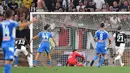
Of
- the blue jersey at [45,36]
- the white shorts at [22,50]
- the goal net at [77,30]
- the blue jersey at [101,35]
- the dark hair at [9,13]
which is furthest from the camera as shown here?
the white shorts at [22,50]

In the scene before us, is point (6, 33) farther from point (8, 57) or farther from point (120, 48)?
Result: point (120, 48)

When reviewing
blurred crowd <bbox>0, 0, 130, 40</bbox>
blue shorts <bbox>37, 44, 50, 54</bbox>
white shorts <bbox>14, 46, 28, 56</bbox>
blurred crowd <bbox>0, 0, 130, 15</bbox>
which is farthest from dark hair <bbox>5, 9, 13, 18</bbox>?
blurred crowd <bbox>0, 0, 130, 15</bbox>

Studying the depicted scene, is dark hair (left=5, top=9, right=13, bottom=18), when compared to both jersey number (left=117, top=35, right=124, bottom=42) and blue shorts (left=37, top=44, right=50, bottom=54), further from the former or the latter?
jersey number (left=117, top=35, right=124, bottom=42)

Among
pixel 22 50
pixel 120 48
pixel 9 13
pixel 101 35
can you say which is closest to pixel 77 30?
pixel 101 35

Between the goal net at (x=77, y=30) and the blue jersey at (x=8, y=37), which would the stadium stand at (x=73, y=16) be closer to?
the goal net at (x=77, y=30)

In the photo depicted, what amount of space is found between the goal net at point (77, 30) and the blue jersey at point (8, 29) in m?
7.23

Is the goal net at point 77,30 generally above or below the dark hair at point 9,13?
below

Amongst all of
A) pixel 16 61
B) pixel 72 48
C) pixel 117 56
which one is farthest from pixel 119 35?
pixel 16 61

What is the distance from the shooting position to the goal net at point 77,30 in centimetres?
1806

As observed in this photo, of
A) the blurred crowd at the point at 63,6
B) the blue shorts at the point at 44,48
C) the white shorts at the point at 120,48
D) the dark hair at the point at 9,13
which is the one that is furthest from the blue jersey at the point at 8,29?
the white shorts at the point at 120,48

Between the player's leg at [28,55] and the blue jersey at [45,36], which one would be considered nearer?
the blue jersey at [45,36]

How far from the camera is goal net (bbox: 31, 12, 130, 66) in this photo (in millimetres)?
18062

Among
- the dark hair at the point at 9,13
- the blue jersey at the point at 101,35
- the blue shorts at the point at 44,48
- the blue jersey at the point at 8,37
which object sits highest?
the dark hair at the point at 9,13

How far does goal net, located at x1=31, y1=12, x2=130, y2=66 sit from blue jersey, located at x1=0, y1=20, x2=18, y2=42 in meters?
7.23
